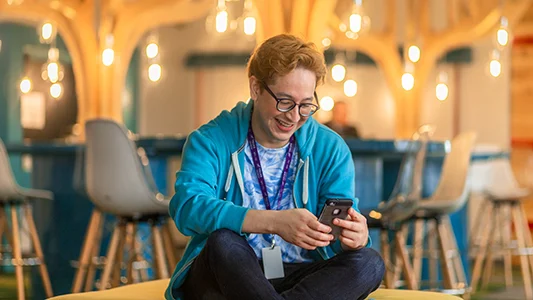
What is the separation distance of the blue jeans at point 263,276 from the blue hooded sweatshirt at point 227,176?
2.5 inches

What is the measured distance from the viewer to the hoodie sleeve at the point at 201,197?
2600 millimetres

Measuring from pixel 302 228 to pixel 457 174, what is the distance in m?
3.00

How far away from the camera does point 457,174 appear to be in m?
5.32

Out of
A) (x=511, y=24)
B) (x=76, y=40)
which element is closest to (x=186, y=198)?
(x=76, y=40)

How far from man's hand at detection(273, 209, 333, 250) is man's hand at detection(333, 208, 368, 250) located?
0.30 ft

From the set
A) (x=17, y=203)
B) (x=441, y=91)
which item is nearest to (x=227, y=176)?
(x=17, y=203)

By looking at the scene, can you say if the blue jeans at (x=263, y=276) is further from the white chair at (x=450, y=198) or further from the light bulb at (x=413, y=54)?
the light bulb at (x=413, y=54)

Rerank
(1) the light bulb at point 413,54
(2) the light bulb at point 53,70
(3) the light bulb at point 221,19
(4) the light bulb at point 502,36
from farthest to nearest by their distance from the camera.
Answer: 1. (1) the light bulb at point 413,54
2. (4) the light bulb at point 502,36
3. (2) the light bulb at point 53,70
4. (3) the light bulb at point 221,19

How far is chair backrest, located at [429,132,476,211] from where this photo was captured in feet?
17.2

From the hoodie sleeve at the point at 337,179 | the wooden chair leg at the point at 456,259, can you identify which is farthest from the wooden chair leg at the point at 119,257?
the wooden chair leg at the point at 456,259

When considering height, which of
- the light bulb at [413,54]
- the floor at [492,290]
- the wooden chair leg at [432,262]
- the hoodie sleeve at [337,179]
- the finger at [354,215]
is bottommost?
the floor at [492,290]

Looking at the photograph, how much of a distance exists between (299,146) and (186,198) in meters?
0.38

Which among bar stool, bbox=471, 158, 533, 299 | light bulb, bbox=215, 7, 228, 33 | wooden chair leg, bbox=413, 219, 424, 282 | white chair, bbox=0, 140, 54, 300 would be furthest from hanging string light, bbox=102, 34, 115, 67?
bar stool, bbox=471, 158, 533, 299

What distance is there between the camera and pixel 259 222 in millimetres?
2537
